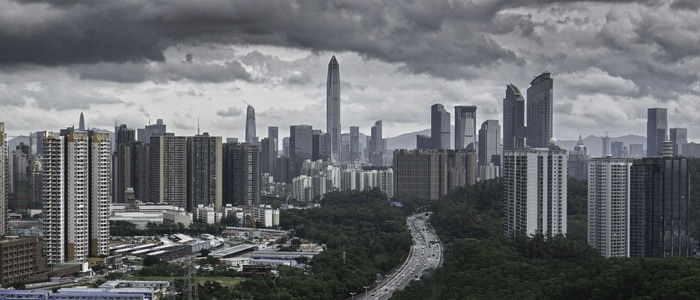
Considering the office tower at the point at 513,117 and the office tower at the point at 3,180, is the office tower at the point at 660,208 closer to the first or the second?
the office tower at the point at 3,180

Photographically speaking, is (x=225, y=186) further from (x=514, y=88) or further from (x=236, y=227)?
(x=514, y=88)

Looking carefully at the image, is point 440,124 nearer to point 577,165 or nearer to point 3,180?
point 577,165

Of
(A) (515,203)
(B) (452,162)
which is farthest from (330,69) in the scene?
(A) (515,203)

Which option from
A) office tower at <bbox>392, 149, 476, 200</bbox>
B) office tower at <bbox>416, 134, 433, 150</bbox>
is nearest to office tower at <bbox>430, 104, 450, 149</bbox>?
office tower at <bbox>416, 134, 433, 150</bbox>

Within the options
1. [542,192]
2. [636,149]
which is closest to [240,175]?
[542,192]

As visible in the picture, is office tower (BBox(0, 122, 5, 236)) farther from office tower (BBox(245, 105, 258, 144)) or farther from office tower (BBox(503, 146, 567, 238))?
office tower (BBox(245, 105, 258, 144))
